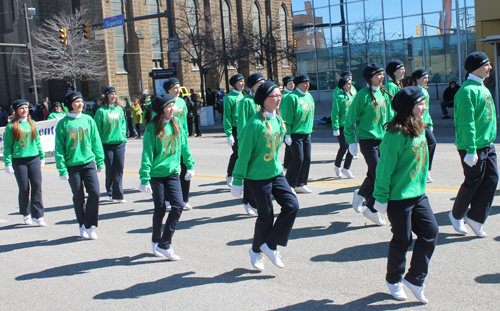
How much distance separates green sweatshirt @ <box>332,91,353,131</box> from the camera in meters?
9.98

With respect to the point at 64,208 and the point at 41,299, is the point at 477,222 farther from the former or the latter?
the point at 64,208

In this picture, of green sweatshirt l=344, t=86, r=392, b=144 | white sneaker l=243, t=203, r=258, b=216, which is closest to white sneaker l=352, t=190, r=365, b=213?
green sweatshirt l=344, t=86, r=392, b=144

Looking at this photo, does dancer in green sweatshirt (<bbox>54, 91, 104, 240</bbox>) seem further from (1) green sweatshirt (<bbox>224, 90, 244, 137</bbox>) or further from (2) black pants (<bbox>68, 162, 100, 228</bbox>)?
(1) green sweatshirt (<bbox>224, 90, 244, 137</bbox>)

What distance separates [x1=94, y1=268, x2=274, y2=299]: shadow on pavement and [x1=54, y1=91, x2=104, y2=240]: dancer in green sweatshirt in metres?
2.00

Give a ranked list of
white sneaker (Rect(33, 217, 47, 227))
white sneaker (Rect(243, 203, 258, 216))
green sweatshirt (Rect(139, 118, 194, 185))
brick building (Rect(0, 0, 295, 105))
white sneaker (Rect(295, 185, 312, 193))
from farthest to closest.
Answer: brick building (Rect(0, 0, 295, 105)) < white sneaker (Rect(295, 185, 312, 193)) < white sneaker (Rect(33, 217, 47, 227)) < white sneaker (Rect(243, 203, 258, 216)) < green sweatshirt (Rect(139, 118, 194, 185))

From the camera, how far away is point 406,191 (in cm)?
402

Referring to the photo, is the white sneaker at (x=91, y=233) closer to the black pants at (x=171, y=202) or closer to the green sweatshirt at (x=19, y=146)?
the black pants at (x=171, y=202)

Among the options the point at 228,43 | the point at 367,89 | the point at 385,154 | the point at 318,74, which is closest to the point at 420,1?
the point at 318,74

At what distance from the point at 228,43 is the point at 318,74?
8.17 metres

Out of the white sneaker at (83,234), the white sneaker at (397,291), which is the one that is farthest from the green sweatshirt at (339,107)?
the white sneaker at (397,291)

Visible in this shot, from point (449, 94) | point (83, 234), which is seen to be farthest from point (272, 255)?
point (449, 94)

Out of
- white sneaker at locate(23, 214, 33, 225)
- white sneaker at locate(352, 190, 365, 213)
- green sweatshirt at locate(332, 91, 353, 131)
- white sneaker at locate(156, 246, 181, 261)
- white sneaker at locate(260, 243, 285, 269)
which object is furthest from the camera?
→ green sweatshirt at locate(332, 91, 353, 131)

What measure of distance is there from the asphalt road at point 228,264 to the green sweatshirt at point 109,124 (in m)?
1.18

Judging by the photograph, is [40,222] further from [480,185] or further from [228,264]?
[480,185]
